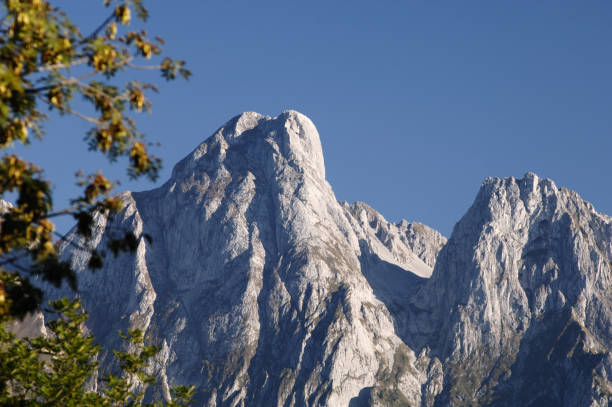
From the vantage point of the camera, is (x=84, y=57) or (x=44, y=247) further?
(x=84, y=57)

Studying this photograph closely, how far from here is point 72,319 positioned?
200ft

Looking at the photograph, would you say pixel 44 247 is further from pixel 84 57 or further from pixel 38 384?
pixel 38 384

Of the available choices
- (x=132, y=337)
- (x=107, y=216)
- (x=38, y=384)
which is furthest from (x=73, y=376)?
(x=107, y=216)

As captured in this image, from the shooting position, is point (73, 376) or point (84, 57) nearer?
point (84, 57)

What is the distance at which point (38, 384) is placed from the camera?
49.0 meters

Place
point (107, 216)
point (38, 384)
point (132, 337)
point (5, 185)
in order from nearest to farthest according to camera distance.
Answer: point (5, 185) < point (107, 216) < point (38, 384) < point (132, 337)

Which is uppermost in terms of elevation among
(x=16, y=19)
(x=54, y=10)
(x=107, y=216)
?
(x=54, y=10)

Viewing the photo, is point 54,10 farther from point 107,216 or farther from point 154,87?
point 107,216

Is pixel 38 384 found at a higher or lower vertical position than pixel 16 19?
lower

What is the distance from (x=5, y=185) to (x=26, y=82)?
344cm

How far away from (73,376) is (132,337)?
8559 mm

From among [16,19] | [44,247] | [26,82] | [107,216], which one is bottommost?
[44,247]

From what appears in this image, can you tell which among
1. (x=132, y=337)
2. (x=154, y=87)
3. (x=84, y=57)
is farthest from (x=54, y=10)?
(x=132, y=337)

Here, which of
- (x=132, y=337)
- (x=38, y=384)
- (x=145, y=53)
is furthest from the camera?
(x=132, y=337)
